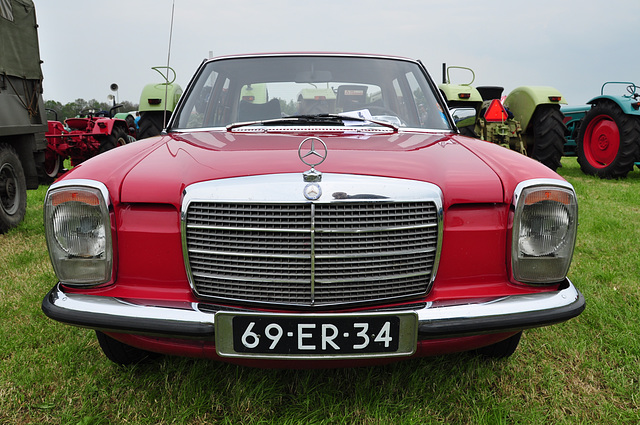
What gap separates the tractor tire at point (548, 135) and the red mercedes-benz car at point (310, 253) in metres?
6.38

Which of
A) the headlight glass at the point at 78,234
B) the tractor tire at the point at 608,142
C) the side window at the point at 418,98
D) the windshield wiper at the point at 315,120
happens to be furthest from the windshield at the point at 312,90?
the tractor tire at the point at 608,142

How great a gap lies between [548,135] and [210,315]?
23.7 ft

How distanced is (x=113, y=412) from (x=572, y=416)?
1.83 meters

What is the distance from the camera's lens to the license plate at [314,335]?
5.12ft

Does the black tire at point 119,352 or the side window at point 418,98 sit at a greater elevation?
the side window at point 418,98

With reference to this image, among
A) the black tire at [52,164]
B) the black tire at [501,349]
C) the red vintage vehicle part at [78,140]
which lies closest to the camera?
the black tire at [501,349]

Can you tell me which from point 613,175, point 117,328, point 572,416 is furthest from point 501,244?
point 613,175

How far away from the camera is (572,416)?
6.15 feet

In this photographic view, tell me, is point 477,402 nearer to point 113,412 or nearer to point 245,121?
point 113,412

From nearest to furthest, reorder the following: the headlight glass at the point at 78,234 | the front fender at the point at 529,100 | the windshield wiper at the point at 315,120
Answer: the headlight glass at the point at 78,234, the windshield wiper at the point at 315,120, the front fender at the point at 529,100

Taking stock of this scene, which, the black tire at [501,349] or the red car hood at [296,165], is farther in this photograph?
the black tire at [501,349]

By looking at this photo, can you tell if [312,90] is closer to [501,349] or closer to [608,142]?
[501,349]

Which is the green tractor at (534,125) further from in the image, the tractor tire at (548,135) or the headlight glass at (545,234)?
the headlight glass at (545,234)

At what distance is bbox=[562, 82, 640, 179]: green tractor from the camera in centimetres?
767
